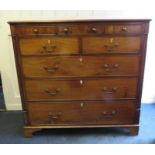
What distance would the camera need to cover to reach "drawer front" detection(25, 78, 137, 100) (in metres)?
1.82

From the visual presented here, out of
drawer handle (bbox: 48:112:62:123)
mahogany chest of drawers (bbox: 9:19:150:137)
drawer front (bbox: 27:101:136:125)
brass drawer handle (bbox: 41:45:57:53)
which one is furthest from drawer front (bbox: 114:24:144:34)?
drawer handle (bbox: 48:112:62:123)

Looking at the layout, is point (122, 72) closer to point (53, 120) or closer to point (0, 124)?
point (53, 120)

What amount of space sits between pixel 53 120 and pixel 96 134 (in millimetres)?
466

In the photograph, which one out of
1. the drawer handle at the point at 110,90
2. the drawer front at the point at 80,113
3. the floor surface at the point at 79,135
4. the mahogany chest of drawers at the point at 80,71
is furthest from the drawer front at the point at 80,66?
the floor surface at the point at 79,135

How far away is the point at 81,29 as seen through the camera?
5.39 ft

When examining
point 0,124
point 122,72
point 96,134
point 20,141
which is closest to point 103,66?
point 122,72

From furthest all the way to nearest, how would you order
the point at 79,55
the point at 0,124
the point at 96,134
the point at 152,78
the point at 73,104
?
the point at 152,78
the point at 0,124
the point at 96,134
the point at 73,104
the point at 79,55

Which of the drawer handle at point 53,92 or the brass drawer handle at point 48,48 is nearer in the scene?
the brass drawer handle at point 48,48

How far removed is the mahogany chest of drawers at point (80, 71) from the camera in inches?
64.9

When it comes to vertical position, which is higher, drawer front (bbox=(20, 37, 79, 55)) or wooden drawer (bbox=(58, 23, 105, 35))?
wooden drawer (bbox=(58, 23, 105, 35))

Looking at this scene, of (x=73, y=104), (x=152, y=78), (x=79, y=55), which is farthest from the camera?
(x=152, y=78)

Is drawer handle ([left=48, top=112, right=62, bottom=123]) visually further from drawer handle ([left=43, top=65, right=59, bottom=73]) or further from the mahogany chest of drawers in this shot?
drawer handle ([left=43, top=65, right=59, bottom=73])

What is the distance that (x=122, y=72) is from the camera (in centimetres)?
178

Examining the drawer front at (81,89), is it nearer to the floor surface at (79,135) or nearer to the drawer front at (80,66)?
the drawer front at (80,66)
